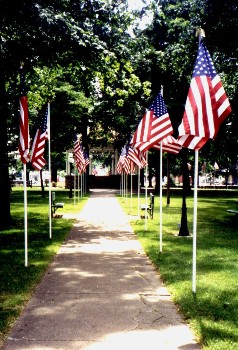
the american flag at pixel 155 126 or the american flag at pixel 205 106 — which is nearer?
the american flag at pixel 205 106

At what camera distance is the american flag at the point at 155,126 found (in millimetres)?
9721

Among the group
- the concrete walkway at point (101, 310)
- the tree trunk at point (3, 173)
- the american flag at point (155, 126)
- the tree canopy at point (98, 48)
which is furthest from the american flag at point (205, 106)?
the tree trunk at point (3, 173)

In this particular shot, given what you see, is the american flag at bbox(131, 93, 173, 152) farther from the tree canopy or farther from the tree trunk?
the tree trunk

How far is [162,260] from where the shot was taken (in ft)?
30.3

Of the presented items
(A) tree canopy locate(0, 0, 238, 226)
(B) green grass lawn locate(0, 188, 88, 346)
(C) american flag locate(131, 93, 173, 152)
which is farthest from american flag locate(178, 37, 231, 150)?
(A) tree canopy locate(0, 0, 238, 226)

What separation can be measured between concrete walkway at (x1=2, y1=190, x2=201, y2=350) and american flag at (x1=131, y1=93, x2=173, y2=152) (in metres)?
2.96

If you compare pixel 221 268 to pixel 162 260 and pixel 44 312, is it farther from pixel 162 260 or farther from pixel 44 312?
pixel 44 312

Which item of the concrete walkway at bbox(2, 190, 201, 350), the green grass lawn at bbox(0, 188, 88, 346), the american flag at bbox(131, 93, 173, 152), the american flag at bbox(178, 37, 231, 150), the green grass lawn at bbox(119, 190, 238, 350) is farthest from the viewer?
the american flag at bbox(131, 93, 173, 152)

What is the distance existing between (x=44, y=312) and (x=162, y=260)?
4057 mm

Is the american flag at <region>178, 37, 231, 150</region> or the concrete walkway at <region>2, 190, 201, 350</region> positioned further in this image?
the american flag at <region>178, 37, 231, 150</region>

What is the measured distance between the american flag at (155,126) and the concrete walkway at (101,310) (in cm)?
296

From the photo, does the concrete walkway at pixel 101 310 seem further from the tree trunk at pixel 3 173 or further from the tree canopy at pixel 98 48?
the tree canopy at pixel 98 48

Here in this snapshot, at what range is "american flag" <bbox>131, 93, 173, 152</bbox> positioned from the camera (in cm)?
972

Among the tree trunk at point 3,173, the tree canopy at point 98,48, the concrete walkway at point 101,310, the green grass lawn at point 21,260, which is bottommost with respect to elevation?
the concrete walkway at point 101,310
